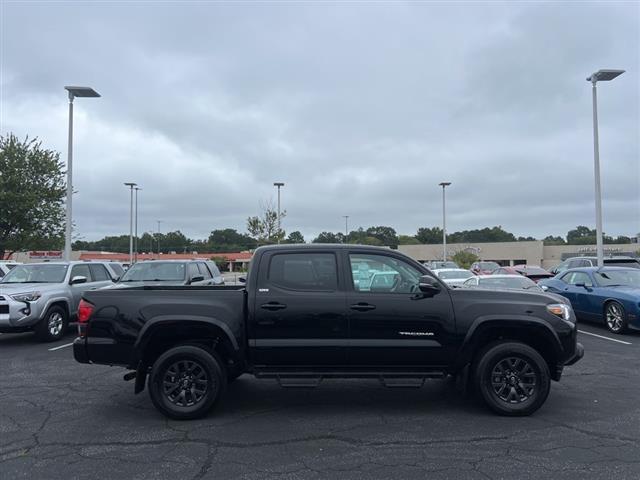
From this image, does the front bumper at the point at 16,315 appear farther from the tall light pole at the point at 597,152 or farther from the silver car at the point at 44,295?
the tall light pole at the point at 597,152

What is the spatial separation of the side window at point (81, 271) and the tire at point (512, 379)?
1012cm

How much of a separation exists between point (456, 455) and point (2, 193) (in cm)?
2501

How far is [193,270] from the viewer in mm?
13094

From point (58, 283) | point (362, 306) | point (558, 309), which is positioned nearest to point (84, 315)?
point (362, 306)

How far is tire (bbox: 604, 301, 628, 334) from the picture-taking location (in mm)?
11594

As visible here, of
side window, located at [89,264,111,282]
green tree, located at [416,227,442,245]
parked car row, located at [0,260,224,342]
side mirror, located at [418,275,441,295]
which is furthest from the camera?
green tree, located at [416,227,442,245]

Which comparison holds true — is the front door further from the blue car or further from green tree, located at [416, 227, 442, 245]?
green tree, located at [416, 227, 442, 245]

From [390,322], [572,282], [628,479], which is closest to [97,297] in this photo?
[390,322]

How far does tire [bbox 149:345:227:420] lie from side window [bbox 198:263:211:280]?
8020mm

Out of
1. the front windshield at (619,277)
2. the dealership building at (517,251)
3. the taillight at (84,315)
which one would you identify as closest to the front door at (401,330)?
the taillight at (84,315)

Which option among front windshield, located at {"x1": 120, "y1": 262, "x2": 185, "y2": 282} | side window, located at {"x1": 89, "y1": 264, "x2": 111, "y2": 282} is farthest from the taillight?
side window, located at {"x1": 89, "y1": 264, "x2": 111, "y2": 282}

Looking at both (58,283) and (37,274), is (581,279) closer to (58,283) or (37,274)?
(58,283)

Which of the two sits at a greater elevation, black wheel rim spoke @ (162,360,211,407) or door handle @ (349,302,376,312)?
door handle @ (349,302,376,312)

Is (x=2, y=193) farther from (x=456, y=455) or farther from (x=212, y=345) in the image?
(x=456, y=455)
